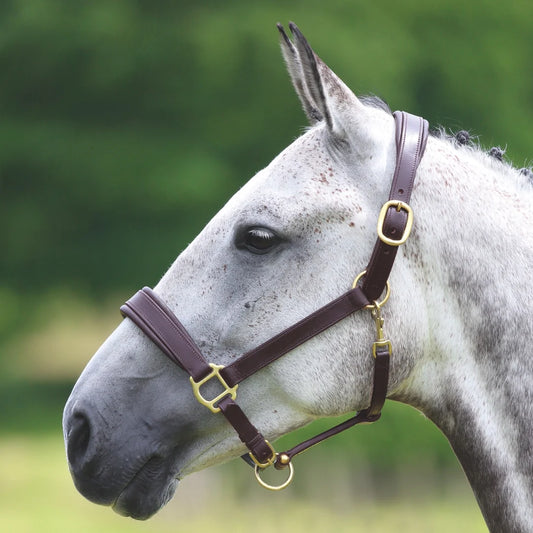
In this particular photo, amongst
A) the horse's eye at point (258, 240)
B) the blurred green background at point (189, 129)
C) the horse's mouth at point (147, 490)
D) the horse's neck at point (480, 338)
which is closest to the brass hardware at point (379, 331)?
the horse's neck at point (480, 338)

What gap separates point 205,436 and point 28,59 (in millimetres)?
7359

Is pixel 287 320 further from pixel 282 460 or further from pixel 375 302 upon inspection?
pixel 282 460

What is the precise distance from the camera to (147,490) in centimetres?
247

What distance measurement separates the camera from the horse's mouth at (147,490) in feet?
8.08

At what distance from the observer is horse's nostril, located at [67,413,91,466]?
2.43m

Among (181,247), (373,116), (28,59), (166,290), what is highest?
(373,116)

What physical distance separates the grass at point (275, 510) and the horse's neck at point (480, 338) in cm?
709

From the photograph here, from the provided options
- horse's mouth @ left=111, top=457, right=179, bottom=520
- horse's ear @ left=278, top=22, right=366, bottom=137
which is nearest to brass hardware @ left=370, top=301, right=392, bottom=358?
horse's ear @ left=278, top=22, right=366, bottom=137

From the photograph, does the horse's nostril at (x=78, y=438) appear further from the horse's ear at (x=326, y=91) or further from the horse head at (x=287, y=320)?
the horse's ear at (x=326, y=91)

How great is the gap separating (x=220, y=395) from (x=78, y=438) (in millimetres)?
464

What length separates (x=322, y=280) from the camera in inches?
94.3

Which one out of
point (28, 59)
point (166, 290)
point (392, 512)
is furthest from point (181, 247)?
point (166, 290)

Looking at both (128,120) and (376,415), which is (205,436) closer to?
(376,415)

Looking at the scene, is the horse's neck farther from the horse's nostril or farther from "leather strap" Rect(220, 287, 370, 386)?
the horse's nostril
